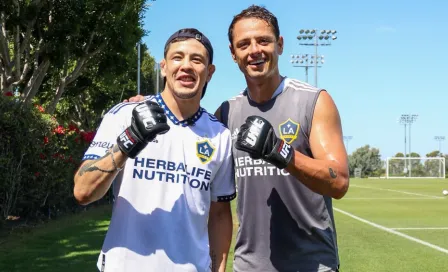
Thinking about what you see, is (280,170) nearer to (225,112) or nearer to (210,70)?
(225,112)

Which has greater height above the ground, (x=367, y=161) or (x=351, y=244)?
(x=367, y=161)

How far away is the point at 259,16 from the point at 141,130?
4.07 ft

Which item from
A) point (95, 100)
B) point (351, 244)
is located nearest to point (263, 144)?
point (351, 244)

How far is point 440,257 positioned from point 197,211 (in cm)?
833

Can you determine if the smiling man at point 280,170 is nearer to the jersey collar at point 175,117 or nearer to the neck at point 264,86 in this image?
the neck at point 264,86

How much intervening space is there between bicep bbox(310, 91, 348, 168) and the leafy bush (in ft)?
28.5

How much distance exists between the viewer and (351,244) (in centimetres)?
1155

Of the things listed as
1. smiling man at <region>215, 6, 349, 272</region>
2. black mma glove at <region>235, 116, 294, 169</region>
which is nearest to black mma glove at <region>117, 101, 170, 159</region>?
black mma glove at <region>235, 116, 294, 169</region>

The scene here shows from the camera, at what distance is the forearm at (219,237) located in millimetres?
3691

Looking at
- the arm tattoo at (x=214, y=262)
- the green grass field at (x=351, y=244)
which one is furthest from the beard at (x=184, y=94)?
the green grass field at (x=351, y=244)

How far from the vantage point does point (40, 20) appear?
17.1m

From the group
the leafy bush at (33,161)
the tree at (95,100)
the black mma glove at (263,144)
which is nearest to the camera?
the black mma glove at (263,144)

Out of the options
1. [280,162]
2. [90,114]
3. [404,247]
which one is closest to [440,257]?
[404,247]

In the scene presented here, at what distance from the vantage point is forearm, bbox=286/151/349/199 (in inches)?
123
